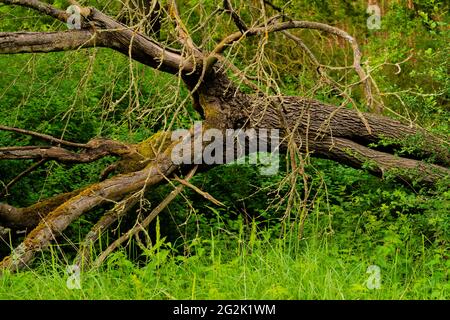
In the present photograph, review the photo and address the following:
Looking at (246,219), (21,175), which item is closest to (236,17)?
(246,219)

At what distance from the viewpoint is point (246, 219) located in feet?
28.3

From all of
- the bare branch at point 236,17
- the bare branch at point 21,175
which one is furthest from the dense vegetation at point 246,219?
the bare branch at point 21,175

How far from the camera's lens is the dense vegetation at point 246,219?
607 centimetres

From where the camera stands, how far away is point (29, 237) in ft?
23.2

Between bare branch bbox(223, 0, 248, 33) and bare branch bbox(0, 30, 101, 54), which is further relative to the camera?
bare branch bbox(223, 0, 248, 33)

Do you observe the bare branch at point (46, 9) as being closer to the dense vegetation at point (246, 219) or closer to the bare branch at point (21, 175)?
the dense vegetation at point (246, 219)

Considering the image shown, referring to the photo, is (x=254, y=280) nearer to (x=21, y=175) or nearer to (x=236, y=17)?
(x=236, y=17)

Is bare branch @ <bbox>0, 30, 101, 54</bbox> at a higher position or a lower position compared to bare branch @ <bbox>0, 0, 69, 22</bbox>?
lower

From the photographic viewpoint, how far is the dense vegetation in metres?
6.07

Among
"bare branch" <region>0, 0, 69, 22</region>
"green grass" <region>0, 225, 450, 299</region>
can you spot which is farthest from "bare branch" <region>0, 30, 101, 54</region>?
"green grass" <region>0, 225, 450, 299</region>

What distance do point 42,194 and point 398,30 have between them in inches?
171

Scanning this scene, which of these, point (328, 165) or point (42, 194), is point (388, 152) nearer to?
point (328, 165)

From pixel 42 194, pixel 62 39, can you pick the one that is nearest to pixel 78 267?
pixel 62 39

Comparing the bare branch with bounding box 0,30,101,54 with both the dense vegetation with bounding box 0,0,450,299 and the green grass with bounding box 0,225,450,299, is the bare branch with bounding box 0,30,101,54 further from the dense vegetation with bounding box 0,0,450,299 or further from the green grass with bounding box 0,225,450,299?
the green grass with bounding box 0,225,450,299
